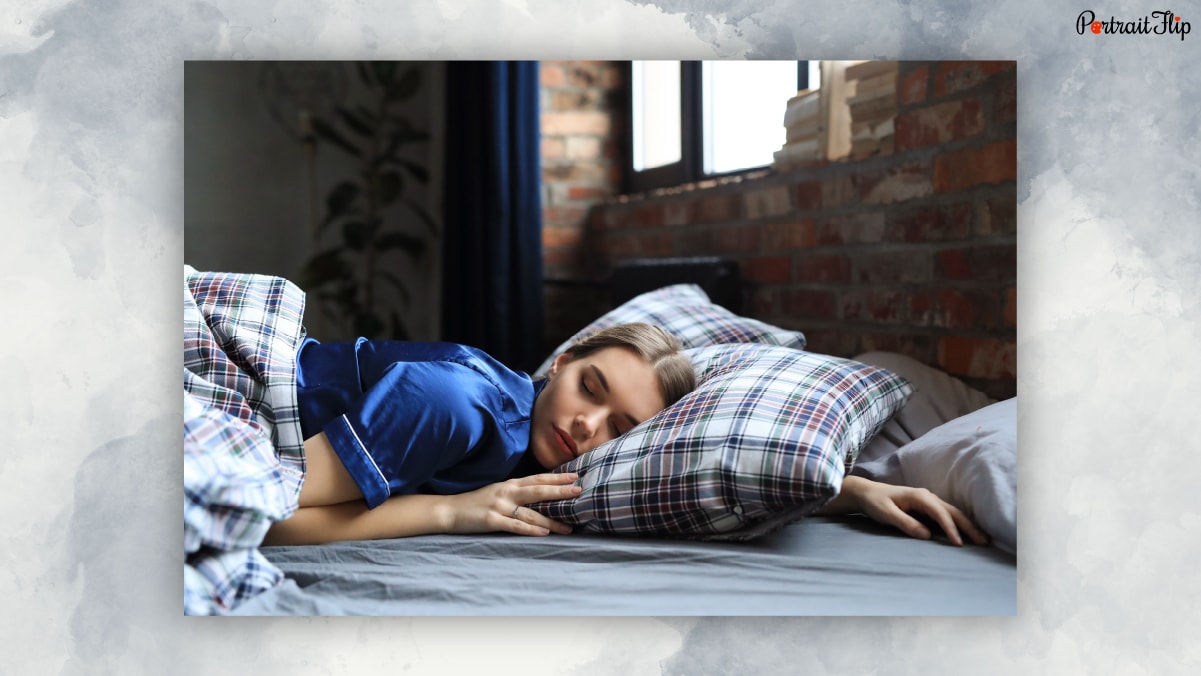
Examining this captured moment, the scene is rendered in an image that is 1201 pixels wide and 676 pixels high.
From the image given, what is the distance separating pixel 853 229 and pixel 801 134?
0.60ft

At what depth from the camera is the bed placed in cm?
92

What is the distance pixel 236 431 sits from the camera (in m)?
0.98

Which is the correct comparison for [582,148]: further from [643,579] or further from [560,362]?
[643,579]

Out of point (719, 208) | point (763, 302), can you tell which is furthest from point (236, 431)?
point (719, 208)

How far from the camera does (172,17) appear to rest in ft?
3.35

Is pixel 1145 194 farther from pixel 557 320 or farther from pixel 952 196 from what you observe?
pixel 557 320

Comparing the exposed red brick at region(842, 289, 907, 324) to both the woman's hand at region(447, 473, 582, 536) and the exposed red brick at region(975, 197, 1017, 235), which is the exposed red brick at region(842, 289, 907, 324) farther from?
the woman's hand at region(447, 473, 582, 536)

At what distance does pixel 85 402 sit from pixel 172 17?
45cm

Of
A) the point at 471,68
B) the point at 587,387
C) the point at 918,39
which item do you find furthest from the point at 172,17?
the point at 471,68

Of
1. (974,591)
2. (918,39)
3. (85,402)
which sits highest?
(918,39)

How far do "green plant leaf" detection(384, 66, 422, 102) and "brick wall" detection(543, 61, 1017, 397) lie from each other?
60.3 inches

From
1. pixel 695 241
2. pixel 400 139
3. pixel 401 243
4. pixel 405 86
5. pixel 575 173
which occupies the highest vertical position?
pixel 405 86

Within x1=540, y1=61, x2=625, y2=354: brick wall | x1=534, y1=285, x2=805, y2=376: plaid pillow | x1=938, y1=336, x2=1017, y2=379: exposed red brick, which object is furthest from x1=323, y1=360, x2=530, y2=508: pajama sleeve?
x1=540, y1=61, x2=625, y2=354: brick wall

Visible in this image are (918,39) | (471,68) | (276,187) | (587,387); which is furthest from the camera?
(276,187)
